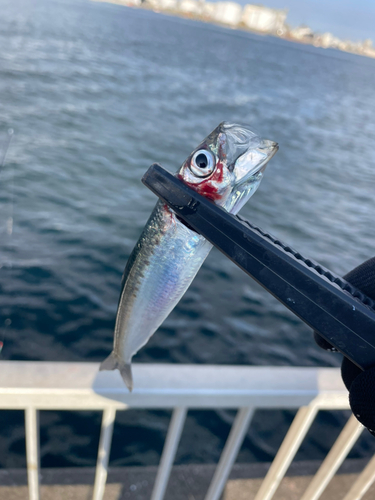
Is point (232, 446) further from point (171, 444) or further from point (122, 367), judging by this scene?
point (122, 367)

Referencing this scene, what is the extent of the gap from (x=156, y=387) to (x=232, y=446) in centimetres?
59

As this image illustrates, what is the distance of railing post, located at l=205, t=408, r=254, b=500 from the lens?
175cm

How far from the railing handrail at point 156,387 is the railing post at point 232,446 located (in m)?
0.09

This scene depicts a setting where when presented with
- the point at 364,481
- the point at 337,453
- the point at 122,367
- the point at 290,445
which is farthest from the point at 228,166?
the point at 364,481

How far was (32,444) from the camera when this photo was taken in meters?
1.71

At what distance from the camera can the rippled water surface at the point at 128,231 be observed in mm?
6406

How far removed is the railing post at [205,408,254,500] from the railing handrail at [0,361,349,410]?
0.29 feet

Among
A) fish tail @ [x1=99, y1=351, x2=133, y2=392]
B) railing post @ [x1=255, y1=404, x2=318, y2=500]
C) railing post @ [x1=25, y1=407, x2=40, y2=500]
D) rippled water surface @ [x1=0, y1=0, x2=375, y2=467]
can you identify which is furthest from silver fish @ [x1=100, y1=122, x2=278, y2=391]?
rippled water surface @ [x1=0, y1=0, x2=375, y2=467]

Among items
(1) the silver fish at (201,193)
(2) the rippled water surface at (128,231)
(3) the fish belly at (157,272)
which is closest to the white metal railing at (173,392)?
(3) the fish belly at (157,272)

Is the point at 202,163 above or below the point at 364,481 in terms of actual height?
above

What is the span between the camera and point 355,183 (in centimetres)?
1772

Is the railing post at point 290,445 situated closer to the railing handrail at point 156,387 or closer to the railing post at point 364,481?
the railing handrail at point 156,387

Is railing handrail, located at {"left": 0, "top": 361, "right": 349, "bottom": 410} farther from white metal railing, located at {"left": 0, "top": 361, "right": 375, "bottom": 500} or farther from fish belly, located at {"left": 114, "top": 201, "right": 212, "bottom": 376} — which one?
fish belly, located at {"left": 114, "top": 201, "right": 212, "bottom": 376}

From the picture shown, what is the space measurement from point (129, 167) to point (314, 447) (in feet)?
36.3
